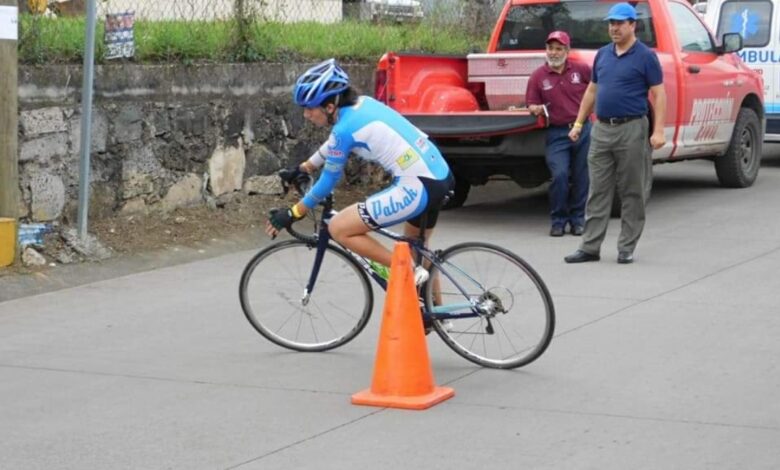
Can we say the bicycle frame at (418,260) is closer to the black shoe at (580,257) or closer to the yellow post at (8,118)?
the yellow post at (8,118)

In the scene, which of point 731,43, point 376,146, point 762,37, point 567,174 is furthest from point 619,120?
Result: point 762,37

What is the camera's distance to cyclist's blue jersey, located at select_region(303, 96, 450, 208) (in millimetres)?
7391

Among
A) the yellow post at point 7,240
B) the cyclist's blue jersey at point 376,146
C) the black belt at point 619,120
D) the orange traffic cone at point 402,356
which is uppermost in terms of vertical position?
the cyclist's blue jersey at point 376,146

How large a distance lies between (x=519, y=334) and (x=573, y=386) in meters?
0.52

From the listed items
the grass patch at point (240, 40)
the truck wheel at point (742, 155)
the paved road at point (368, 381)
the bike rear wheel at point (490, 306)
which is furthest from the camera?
the truck wheel at point (742, 155)

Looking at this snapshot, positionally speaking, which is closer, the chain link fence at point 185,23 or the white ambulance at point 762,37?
the chain link fence at point 185,23

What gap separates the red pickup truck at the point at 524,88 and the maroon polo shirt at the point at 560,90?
15 centimetres

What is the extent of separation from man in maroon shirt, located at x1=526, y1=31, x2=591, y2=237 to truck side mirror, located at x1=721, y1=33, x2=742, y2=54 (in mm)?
2435

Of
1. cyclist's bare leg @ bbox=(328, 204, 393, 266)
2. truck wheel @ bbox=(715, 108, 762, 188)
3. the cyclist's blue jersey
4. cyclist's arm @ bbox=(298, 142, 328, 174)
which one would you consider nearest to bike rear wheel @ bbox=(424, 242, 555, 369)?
cyclist's bare leg @ bbox=(328, 204, 393, 266)

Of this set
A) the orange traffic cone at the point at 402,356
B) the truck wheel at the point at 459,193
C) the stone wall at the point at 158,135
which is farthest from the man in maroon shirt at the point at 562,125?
the orange traffic cone at the point at 402,356

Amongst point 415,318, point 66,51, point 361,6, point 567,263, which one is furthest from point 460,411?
point 361,6

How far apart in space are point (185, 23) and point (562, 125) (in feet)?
10.7

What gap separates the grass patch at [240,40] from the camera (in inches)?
439

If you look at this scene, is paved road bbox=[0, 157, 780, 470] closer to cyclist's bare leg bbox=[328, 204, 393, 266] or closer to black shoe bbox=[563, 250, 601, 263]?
black shoe bbox=[563, 250, 601, 263]
